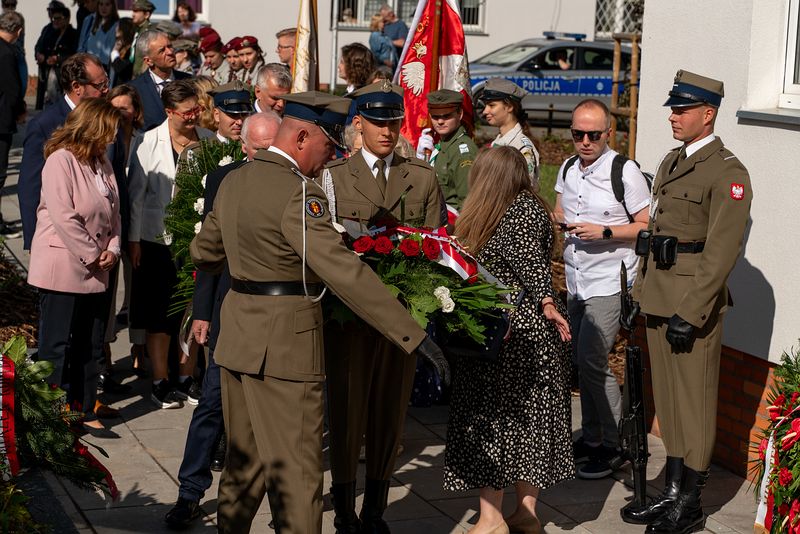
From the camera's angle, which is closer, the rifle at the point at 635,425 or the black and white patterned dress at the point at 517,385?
the black and white patterned dress at the point at 517,385

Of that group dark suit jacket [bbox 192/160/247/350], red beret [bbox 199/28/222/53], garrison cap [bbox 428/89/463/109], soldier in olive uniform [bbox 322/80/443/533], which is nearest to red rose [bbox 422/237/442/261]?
soldier in olive uniform [bbox 322/80/443/533]

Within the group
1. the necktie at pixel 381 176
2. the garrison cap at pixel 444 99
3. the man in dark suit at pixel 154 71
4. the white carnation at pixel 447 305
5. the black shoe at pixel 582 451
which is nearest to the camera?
the white carnation at pixel 447 305

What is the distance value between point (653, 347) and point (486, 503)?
128 centimetres

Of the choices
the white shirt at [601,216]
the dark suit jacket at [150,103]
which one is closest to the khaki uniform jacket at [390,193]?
the white shirt at [601,216]

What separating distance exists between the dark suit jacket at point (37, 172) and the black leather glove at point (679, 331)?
3468 mm

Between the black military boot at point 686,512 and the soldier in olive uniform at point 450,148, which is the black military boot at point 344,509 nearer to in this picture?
the black military boot at point 686,512

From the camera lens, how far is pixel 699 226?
593 centimetres

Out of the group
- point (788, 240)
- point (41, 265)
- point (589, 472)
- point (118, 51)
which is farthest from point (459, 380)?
point (118, 51)

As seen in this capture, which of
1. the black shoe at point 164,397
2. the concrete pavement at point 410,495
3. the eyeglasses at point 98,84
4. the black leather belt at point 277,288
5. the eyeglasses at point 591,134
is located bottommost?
the concrete pavement at point 410,495

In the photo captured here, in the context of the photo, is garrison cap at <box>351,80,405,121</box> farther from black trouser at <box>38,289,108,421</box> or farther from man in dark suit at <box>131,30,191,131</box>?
man in dark suit at <box>131,30,191,131</box>

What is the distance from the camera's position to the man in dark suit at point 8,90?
12.2 meters

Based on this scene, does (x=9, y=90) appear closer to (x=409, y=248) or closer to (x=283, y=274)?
(x=409, y=248)

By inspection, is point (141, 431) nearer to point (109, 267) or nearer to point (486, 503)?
point (109, 267)

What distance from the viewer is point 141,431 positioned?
7.27 meters
